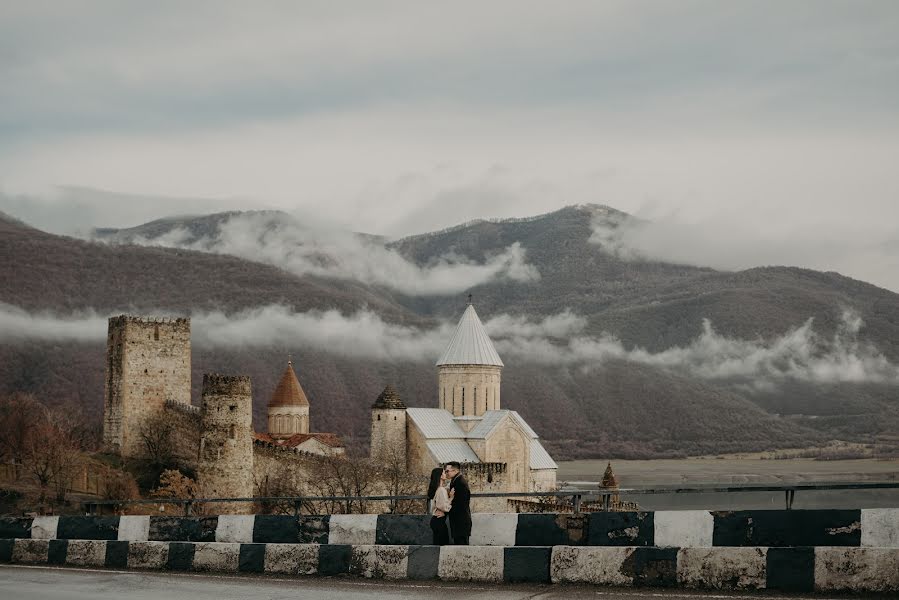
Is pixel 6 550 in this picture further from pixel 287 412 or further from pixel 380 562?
pixel 287 412

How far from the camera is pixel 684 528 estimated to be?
12.3 metres

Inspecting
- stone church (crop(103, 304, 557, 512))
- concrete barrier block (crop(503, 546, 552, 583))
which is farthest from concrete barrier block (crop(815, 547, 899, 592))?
stone church (crop(103, 304, 557, 512))

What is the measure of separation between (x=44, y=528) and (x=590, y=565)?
8.19 meters

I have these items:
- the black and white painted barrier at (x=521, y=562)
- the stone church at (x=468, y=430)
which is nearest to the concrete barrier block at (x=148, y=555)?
the black and white painted barrier at (x=521, y=562)

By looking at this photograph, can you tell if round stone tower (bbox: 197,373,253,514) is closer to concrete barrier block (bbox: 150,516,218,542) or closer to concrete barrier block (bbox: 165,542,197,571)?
concrete barrier block (bbox: 150,516,218,542)

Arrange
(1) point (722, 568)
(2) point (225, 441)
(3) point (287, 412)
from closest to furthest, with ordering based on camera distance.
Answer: (1) point (722, 568)
(2) point (225, 441)
(3) point (287, 412)

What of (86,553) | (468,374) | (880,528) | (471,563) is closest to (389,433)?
(468,374)

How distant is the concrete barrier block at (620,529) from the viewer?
41.3 feet

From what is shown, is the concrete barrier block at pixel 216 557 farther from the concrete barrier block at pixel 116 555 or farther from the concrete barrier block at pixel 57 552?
the concrete barrier block at pixel 57 552

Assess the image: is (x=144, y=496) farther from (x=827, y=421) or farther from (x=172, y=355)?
(x=827, y=421)

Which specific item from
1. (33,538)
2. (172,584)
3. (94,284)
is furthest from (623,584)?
(94,284)

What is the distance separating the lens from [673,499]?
10525 cm

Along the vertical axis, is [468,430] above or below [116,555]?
above

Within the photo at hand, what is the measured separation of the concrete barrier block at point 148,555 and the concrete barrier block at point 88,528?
1376mm
